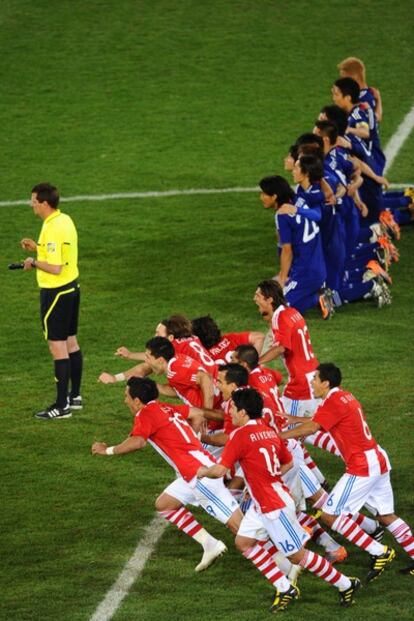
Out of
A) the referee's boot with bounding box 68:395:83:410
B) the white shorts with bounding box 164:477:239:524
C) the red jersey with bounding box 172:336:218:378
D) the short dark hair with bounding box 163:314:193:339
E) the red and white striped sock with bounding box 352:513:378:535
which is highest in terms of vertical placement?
the short dark hair with bounding box 163:314:193:339

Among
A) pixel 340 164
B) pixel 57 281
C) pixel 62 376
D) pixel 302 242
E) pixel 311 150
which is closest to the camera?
pixel 57 281

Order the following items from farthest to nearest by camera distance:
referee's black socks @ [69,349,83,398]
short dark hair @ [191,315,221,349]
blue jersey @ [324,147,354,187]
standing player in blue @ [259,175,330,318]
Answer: blue jersey @ [324,147,354,187] < standing player in blue @ [259,175,330,318] < referee's black socks @ [69,349,83,398] < short dark hair @ [191,315,221,349]

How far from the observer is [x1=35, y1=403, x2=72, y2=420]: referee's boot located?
12.9 meters

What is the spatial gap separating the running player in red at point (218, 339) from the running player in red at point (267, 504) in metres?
1.74

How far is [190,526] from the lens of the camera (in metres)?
10.1

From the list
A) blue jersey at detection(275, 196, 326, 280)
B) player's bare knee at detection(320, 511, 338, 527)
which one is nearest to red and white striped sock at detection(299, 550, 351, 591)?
player's bare knee at detection(320, 511, 338, 527)

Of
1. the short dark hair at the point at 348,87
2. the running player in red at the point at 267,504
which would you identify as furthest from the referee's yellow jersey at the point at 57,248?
the short dark hair at the point at 348,87

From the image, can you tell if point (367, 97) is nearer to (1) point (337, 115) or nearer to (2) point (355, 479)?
(1) point (337, 115)

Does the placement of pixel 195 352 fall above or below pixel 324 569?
above

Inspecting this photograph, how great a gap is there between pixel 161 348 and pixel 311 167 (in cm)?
428

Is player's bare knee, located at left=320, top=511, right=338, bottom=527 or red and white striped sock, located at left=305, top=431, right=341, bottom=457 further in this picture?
red and white striped sock, located at left=305, top=431, right=341, bottom=457

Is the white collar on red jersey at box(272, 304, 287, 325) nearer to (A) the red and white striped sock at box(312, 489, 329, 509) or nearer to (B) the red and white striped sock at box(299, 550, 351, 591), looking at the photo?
(A) the red and white striped sock at box(312, 489, 329, 509)

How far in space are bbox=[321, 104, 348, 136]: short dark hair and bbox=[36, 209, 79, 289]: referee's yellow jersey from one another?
14.5ft

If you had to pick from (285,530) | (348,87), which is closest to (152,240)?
(348,87)
